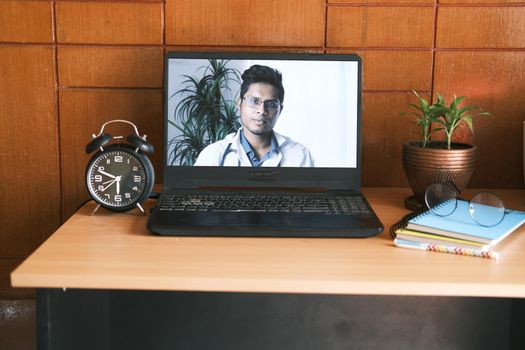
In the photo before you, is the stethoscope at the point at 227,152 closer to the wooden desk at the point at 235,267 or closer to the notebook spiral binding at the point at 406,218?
the wooden desk at the point at 235,267

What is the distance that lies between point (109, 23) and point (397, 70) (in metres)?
Result: 0.87

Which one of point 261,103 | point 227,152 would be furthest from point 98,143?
point 261,103

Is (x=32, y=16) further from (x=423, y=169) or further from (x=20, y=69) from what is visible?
(x=423, y=169)

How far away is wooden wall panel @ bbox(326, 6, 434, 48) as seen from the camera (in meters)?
1.98

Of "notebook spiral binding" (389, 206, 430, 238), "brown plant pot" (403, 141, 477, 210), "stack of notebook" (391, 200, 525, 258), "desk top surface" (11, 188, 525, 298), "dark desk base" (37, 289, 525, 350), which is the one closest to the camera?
"desk top surface" (11, 188, 525, 298)

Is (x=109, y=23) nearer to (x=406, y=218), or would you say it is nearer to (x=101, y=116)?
(x=101, y=116)

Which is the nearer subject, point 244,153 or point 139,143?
point 139,143

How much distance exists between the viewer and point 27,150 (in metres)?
2.04

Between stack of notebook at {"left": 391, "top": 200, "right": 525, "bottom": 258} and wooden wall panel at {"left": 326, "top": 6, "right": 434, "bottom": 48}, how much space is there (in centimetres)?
64

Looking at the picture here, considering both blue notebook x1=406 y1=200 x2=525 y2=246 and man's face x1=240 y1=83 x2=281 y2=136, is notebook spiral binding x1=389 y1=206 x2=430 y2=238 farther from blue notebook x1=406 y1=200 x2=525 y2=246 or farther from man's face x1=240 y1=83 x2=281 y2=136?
A: man's face x1=240 y1=83 x2=281 y2=136

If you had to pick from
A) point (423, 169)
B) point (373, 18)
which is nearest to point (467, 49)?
point (373, 18)

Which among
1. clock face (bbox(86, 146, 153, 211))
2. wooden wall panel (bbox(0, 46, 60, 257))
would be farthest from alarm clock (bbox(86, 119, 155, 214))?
wooden wall panel (bbox(0, 46, 60, 257))

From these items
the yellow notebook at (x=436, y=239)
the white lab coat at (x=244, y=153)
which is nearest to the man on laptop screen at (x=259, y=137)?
the white lab coat at (x=244, y=153)

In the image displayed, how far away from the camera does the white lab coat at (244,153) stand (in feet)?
6.05
